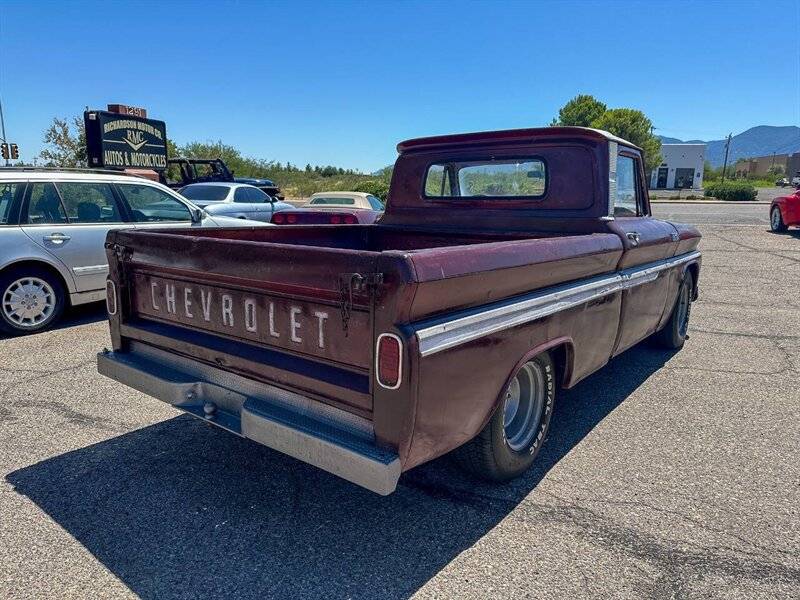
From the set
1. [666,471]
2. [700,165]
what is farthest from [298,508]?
[700,165]

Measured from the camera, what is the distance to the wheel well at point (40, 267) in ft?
19.3

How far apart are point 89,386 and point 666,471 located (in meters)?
4.10

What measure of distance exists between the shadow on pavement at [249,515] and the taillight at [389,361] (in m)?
0.85

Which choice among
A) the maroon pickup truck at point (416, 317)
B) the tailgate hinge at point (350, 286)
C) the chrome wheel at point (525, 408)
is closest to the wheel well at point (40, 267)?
the maroon pickup truck at point (416, 317)

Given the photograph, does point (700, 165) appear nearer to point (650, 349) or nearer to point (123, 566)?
point (650, 349)

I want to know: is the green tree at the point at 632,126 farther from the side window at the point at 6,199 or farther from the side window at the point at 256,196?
the side window at the point at 6,199

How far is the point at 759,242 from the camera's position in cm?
1534

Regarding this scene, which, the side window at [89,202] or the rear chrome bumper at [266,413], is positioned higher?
the side window at [89,202]

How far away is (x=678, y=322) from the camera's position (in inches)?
224

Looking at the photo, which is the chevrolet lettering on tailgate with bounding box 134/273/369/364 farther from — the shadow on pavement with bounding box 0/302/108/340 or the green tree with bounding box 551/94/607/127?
the green tree with bounding box 551/94/607/127

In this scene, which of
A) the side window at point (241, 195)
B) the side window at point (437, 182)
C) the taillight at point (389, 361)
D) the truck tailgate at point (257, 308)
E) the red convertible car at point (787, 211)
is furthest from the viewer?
the red convertible car at point (787, 211)

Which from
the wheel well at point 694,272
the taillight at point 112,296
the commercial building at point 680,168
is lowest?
the wheel well at point 694,272

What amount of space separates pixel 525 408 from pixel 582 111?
58.5 m

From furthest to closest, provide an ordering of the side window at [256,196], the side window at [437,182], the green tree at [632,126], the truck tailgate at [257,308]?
1. the green tree at [632,126]
2. the side window at [256,196]
3. the side window at [437,182]
4. the truck tailgate at [257,308]
